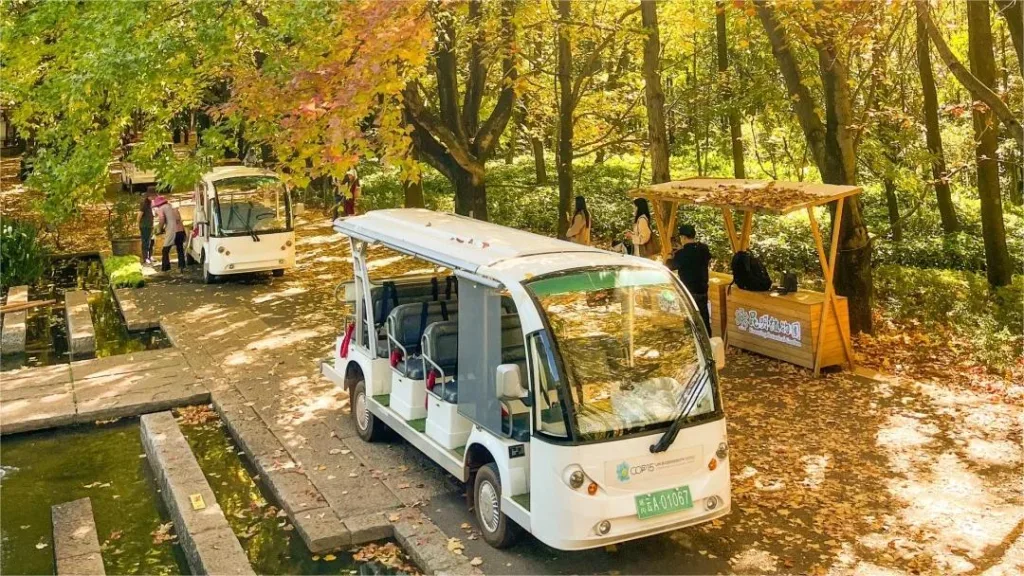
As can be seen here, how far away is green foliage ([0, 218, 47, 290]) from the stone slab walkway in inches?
283

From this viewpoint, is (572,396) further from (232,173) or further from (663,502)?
(232,173)

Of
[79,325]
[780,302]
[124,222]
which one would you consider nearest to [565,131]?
[780,302]

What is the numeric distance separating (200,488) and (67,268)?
1580 centimetres

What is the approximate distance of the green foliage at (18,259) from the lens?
19797 millimetres

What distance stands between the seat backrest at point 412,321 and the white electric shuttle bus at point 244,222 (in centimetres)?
1032

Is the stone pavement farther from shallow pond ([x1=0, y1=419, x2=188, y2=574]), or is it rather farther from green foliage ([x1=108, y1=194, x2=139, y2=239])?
green foliage ([x1=108, y1=194, x2=139, y2=239])

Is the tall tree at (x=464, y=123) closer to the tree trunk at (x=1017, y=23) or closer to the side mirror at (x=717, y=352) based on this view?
the tree trunk at (x=1017, y=23)

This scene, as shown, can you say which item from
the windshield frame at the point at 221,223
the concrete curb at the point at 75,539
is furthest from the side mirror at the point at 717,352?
the windshield frame at the point at 221,223

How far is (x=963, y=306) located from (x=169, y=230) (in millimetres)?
16500

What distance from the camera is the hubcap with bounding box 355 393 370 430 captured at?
1020 centimetres

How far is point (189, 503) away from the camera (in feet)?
28.7

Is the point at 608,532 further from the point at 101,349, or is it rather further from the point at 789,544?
the point at 101,349

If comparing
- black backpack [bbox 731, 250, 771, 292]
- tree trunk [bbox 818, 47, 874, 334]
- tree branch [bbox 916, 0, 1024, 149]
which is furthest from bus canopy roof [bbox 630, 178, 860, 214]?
tree branch [bbox 916, 0, 1024, 149]

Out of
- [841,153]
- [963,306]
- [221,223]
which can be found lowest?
[963,306]
